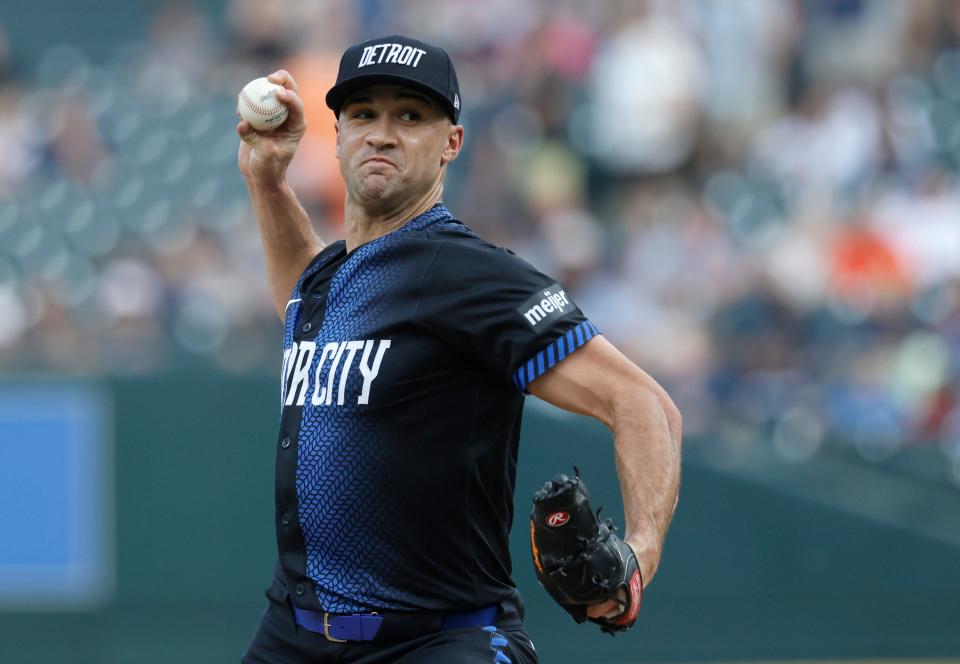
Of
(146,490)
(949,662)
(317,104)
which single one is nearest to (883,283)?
(949,662)

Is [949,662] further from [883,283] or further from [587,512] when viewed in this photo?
[587,512]

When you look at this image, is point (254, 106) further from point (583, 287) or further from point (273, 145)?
point (583, 287)

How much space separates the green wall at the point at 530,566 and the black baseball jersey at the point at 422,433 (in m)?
4.96

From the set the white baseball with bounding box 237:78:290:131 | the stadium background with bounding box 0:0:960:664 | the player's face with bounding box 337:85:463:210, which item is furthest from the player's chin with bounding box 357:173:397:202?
the stadium background with bounding box 0:0:960:664

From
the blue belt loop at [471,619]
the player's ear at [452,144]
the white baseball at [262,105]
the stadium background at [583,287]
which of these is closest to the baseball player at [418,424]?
the blue belt loop at [471,619]

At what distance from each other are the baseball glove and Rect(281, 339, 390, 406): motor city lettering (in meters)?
0.64

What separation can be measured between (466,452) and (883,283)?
7.20 meters

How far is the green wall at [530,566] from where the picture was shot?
8.66 meters

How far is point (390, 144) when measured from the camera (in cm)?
383

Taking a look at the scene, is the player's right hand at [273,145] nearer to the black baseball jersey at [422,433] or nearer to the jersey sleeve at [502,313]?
the black baseball jersey at [422,433]

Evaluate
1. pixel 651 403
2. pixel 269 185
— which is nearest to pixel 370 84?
pixel 269 185

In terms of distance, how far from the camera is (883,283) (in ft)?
33.7

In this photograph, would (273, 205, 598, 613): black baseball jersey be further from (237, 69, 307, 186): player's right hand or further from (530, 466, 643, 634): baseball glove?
(237, 69, 307, 186): player's right hand

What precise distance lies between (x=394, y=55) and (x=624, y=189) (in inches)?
301
